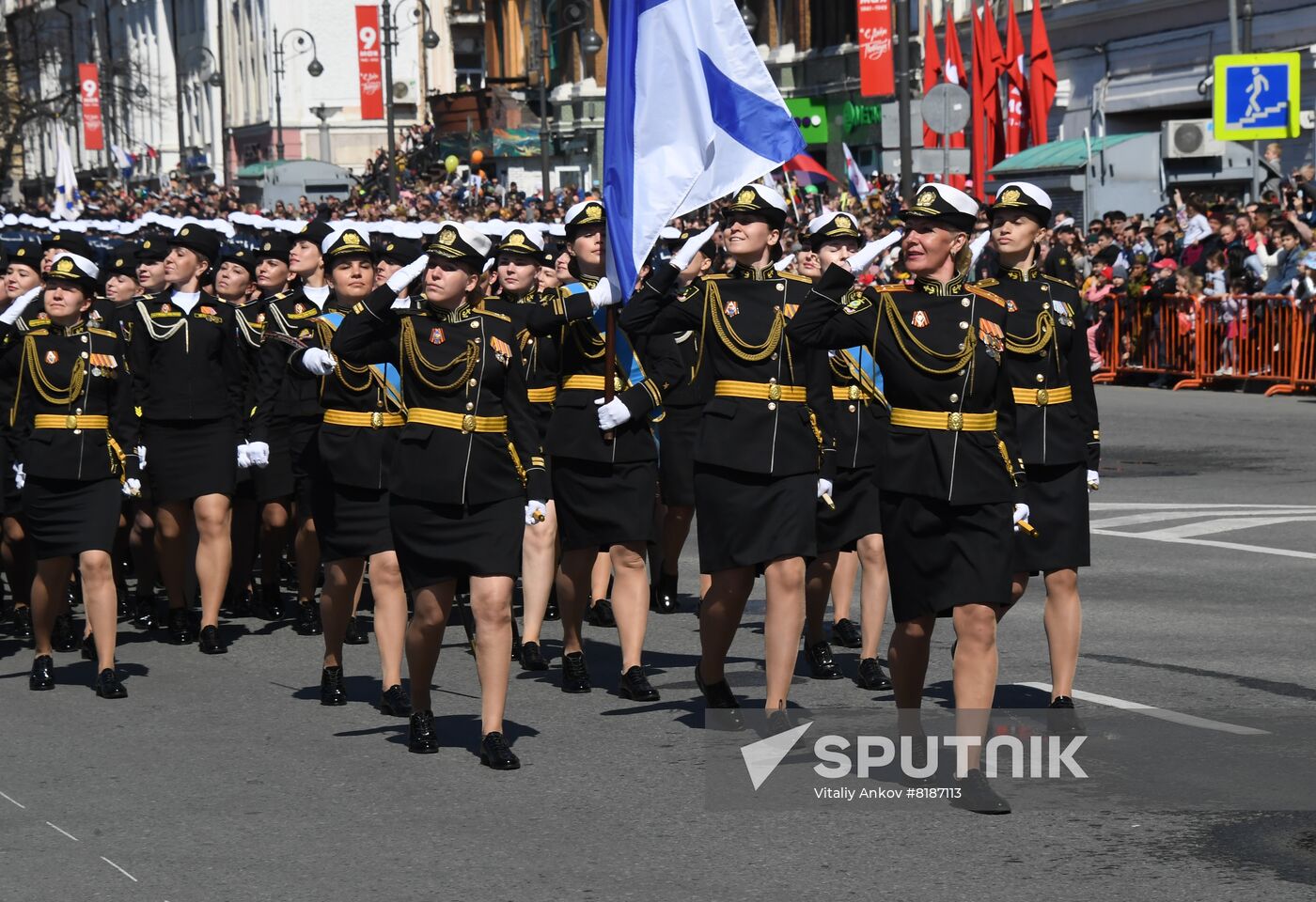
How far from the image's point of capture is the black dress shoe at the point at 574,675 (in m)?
9.45

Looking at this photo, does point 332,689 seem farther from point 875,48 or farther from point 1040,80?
point 875,48

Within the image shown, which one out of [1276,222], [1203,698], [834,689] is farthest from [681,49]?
[1276,222]

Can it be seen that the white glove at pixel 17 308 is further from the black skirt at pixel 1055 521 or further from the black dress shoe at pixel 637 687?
the black skirt at pixel 1055 521

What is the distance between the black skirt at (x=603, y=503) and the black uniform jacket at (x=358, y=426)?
0.78 m

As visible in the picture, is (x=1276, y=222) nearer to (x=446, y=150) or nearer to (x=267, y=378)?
(x=267, y=378)

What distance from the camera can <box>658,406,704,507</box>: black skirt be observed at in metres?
11.2

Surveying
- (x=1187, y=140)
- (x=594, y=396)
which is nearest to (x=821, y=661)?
(x=594, y=396)

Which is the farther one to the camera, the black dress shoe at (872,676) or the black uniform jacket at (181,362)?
the black uniform jacket at (181,362)

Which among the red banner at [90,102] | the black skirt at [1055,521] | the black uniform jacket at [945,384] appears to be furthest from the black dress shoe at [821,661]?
the red banner at [90,102]

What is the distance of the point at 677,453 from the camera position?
37.2 feet

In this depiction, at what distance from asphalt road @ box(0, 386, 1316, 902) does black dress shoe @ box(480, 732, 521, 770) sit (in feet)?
0.16

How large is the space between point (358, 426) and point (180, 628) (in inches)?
83.2

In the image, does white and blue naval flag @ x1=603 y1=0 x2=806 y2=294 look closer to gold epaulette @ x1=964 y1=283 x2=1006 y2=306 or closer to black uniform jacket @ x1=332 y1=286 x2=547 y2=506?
black uniform jacket @ x1=332 y1=286 x2=547 y2=506

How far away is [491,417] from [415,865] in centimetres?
205
